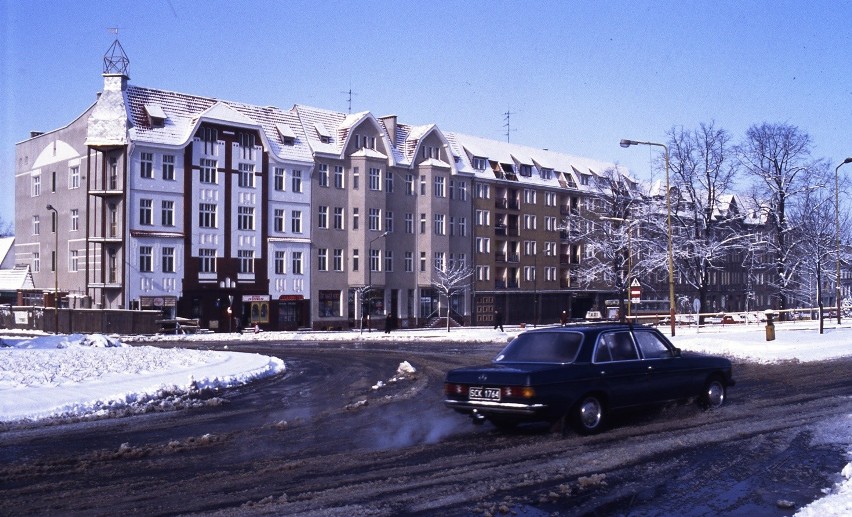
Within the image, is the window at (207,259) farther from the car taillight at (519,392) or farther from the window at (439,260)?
the car taillight at (519,392)

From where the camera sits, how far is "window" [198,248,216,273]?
192 feet

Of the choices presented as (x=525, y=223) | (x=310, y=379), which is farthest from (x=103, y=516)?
(x=525, y=223)

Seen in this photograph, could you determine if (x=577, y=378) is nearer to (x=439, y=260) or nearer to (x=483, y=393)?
(x=483, y=393)

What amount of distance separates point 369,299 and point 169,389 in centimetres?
4728

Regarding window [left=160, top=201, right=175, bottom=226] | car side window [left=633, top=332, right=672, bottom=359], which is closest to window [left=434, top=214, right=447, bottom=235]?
window [left=160, top=201, right=175, bottom=226]

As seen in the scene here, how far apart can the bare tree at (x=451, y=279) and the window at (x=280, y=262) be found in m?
13.7

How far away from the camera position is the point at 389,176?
6931 cm

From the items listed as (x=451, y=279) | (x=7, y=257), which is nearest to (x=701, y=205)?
(x=451, y=279)

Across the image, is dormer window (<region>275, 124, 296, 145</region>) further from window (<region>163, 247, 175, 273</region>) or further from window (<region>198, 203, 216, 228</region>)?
window (<region>163, 247, 175, 273</region>)

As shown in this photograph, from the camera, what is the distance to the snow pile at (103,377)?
50.2ft

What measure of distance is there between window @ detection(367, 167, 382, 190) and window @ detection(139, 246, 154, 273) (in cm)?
1829

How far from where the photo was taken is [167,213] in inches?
2245

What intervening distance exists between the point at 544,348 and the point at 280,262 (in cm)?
5167

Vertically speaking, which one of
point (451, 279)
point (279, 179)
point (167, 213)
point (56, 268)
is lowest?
point (451, 279)
